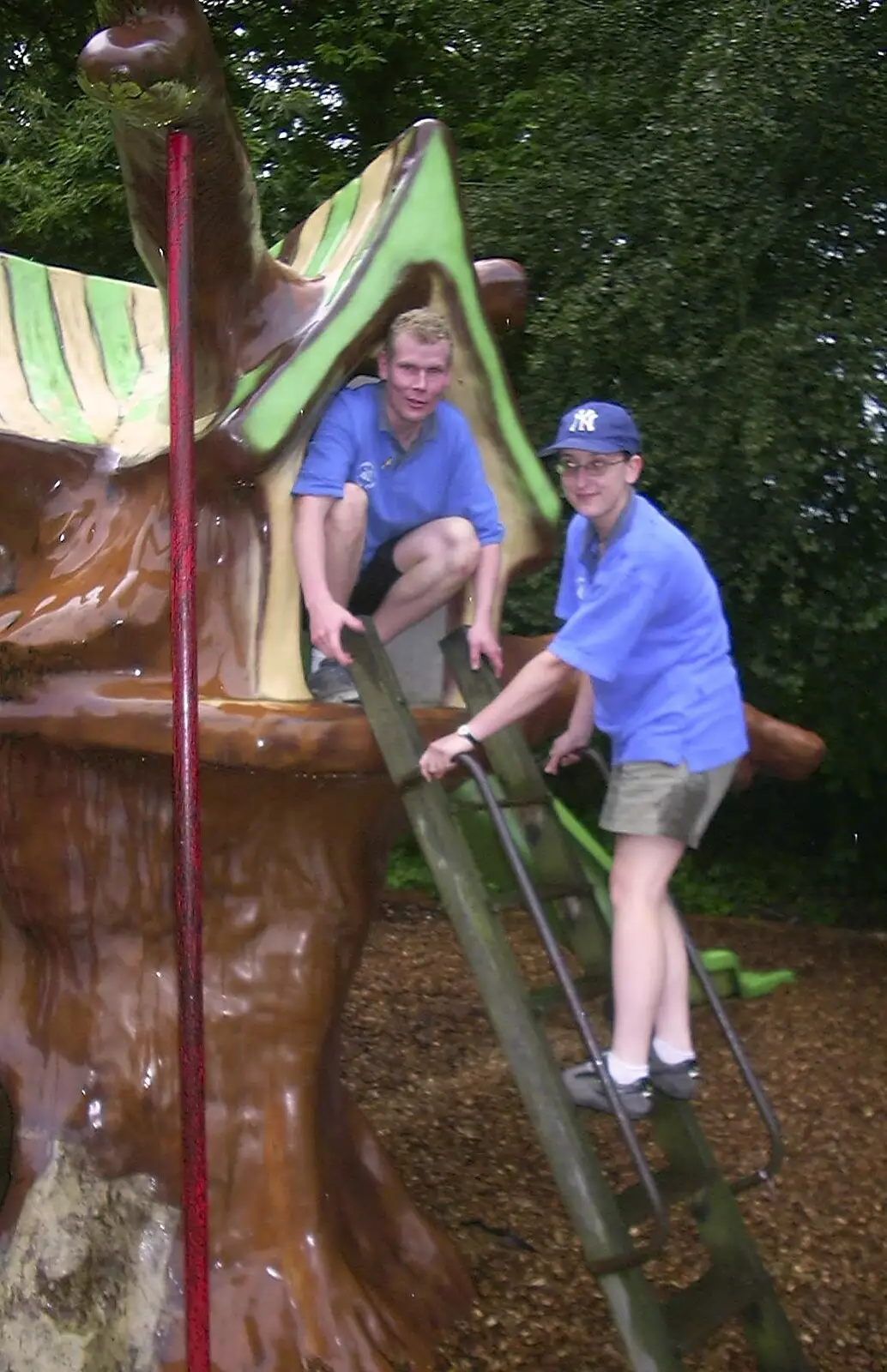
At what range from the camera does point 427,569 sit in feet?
10.2

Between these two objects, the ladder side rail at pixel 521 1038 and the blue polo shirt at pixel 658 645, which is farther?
the blue polo shirt at pixel 658 645

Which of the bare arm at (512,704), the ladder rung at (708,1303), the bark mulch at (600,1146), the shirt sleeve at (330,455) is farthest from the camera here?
the bark mulch at (600,1146)

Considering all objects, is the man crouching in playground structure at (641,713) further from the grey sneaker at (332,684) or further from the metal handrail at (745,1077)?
the grey sneaker at (332,684)

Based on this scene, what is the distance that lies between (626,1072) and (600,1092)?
0.09 metres

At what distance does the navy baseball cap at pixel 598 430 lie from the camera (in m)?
2.81

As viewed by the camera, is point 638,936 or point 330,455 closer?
point 638,936

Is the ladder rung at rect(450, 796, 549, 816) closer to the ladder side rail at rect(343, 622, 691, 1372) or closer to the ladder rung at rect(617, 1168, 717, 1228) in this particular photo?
the ladder side rail at rect(343, 622, 691, 1372)

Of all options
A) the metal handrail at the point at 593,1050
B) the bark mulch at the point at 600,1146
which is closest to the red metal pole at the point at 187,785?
the metal handrail at the point at 593,1050

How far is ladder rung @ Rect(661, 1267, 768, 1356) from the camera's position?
2518 millimetres

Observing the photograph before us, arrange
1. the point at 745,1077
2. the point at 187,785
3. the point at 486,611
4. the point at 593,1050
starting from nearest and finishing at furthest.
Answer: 1. the point at 187,785
2. the point at 593,1050
3. the point at 745,1077
4. the point at 486,611

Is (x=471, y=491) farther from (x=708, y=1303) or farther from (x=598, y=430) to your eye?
(x=708, y=1303)

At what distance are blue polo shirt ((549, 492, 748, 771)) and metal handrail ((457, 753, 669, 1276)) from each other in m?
0.35

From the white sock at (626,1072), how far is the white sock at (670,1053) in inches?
4.7

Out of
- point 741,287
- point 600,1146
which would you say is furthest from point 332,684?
point 741,287
